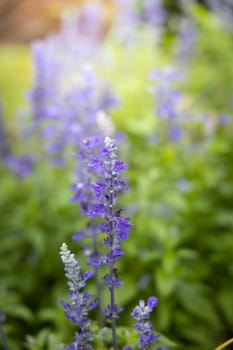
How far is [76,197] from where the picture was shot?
2.67m

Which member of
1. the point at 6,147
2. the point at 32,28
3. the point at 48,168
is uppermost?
the point at 32,28

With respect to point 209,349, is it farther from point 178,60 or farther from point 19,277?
point 178,60

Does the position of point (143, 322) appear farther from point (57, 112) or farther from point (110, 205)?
point (57, 112)

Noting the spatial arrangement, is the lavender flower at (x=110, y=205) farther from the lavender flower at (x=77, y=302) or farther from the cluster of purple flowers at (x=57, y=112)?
the cluster of purple flowers at (x=57, y=112)

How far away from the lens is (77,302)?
2.15 m

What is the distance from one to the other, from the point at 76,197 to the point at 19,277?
6.20ft

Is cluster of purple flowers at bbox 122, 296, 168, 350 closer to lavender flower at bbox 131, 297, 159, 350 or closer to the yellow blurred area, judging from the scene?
lavender flower at bbox 131, 297, 159, 350

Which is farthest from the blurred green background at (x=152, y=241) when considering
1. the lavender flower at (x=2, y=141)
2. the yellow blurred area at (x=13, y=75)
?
the yellow blurred area at (x=13, y=75)

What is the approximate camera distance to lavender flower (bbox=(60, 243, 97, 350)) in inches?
80.5

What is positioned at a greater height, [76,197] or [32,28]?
[32,28]

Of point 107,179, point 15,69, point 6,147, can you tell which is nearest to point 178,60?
point 15,69

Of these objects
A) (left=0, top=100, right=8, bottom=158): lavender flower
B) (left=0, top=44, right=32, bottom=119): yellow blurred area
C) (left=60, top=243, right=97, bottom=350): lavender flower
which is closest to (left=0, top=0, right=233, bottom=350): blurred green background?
(left=0, top=100, right=8, bottom=158): lavender flower

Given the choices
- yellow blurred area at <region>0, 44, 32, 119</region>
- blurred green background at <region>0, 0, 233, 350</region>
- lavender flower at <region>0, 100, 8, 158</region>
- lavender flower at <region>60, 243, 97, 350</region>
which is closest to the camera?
lavender flower at <region>60, 243, 97, 350</region>

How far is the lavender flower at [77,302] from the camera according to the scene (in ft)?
6.71
